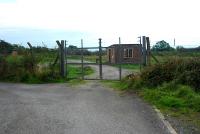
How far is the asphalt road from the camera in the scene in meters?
10.5

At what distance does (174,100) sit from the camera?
14.6m

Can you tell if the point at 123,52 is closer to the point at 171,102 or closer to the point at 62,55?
the point at 62,55

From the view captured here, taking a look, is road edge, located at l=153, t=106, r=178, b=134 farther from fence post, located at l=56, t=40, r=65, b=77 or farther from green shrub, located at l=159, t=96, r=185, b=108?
fence post, located at l=56, t=40, r=65, b=77

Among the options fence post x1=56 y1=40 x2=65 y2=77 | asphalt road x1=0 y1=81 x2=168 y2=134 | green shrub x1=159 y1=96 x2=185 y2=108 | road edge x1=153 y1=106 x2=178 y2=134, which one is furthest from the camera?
fence post x1=56 y1=40 x2=65 y2=77

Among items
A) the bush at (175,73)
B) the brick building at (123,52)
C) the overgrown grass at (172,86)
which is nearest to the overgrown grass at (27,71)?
the brick building at (123,52)

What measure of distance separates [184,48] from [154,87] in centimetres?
534

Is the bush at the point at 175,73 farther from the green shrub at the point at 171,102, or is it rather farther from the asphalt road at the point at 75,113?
the green shrub at the point at 171,102

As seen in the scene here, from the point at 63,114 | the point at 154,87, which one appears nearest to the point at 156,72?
the point at 154,87

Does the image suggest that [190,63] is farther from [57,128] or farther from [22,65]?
[22,65]

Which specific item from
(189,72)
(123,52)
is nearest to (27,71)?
(123,52)

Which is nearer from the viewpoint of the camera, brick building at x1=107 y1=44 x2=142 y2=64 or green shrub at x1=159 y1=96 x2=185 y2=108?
green shrub at x1=159 y1=96 x2=185 y2=108

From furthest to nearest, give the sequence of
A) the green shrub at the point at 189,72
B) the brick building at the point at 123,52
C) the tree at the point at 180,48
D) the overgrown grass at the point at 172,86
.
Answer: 1. the brick building at the point at 123,52
2. the tree at the point at 180,48
3. the green shrub at the point at 189,72
4. the overgrown grass at the point at 172,86

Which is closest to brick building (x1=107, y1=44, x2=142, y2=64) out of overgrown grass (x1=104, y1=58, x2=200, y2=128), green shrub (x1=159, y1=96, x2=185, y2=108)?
overgrown grass (x1=104, y1=58, x2=200, y2=128)

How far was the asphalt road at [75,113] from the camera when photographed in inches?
414
